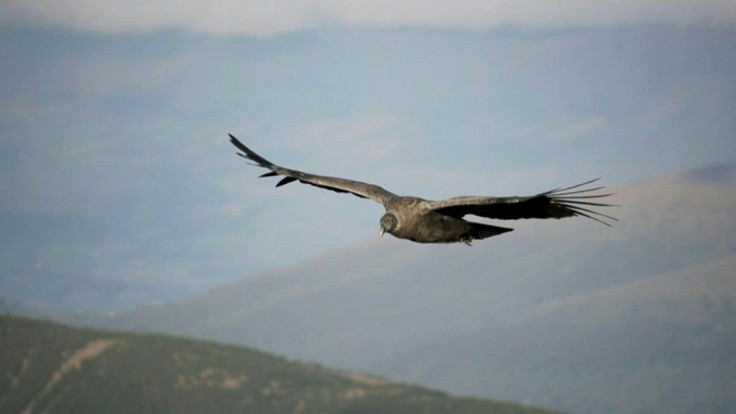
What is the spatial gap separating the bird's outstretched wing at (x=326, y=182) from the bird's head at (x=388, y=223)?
4.96 feet

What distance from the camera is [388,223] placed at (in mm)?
37000

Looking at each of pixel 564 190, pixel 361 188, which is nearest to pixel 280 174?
pixel 361 188

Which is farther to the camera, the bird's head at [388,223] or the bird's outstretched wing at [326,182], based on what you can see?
the bird's outstretched wing at [326,182]

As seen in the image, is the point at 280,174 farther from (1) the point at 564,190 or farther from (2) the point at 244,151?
(1) the point at 564,190

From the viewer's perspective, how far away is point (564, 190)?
3366 centimetres

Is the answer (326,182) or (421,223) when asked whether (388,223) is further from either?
(326,182)

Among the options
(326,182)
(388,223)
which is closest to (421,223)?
(388,223)

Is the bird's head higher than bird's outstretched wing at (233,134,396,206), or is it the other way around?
bird's outstretched wing at (233,134,396,206)

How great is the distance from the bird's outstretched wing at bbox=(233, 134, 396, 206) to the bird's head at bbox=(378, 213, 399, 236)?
1511 mm

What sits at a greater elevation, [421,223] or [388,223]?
[421,223]

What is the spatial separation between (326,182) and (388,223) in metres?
5.41

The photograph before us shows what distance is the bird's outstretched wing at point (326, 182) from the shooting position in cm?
3972

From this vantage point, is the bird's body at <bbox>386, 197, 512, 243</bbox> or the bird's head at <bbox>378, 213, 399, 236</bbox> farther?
the bird's body at <bbox>386, 197, 512, 243</bbox>

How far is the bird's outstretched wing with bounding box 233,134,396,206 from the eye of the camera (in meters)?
39.7
